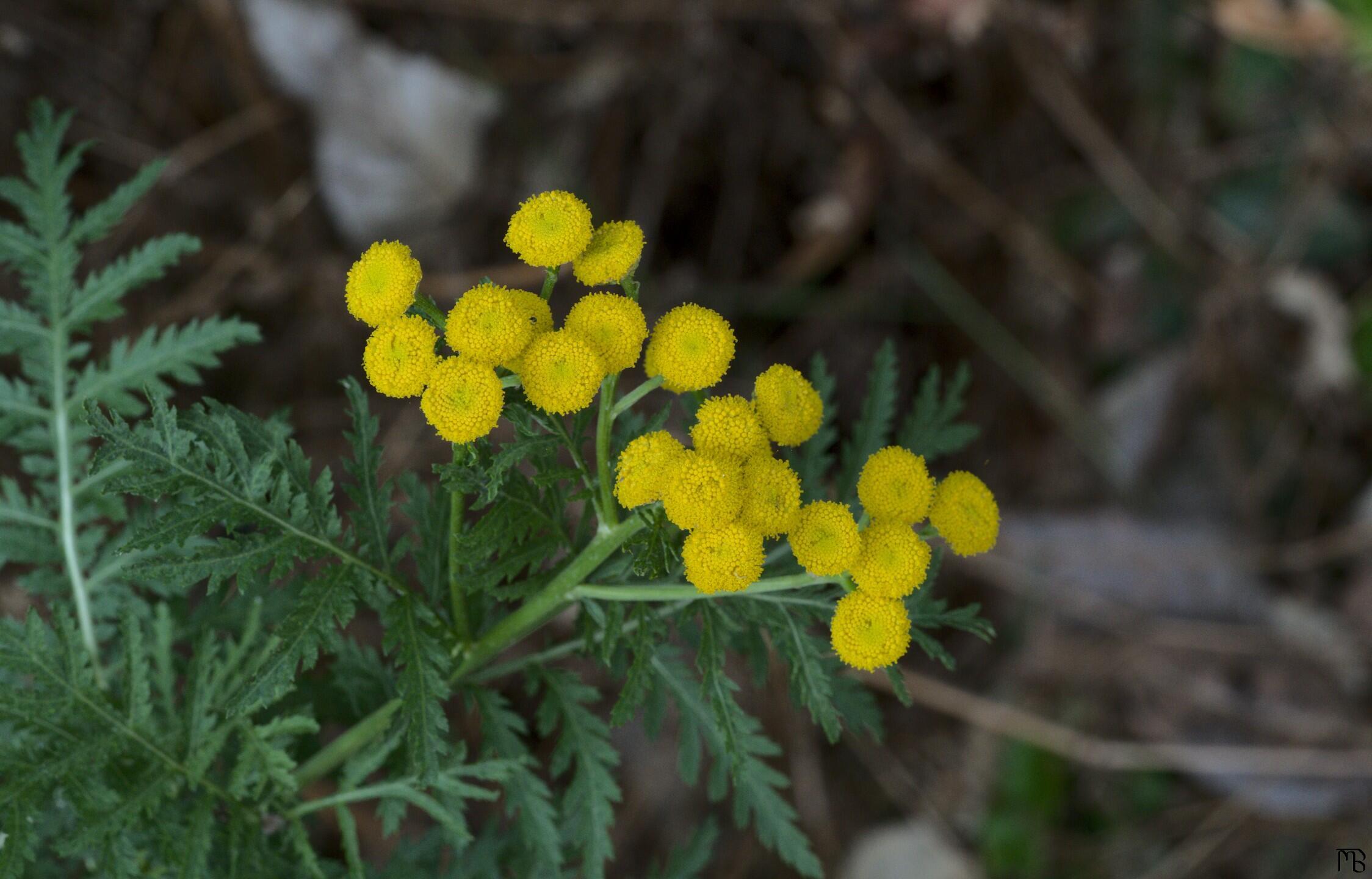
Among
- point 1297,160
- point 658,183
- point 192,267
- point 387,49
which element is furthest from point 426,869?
Result: point 1297,160

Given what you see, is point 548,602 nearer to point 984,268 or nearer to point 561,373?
point 561,373

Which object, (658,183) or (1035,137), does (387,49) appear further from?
(1035,137)

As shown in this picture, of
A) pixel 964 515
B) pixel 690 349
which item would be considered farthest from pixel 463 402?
pixel 964 515

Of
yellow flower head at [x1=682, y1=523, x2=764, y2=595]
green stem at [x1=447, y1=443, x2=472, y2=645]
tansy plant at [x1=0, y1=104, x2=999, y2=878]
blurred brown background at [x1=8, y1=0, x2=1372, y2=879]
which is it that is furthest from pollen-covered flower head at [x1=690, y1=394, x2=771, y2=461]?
blurred brown background at [x1=8, y1=0, x2=1372, y2=879]

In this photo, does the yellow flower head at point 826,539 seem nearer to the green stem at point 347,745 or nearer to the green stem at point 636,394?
the green stem at point 636,394

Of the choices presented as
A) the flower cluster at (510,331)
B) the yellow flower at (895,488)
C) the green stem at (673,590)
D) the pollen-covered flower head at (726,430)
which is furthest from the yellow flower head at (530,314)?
the yellow flower at (895,488)

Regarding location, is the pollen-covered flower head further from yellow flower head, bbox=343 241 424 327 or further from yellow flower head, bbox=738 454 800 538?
yellow flower head, bbox=343 241 424 327
